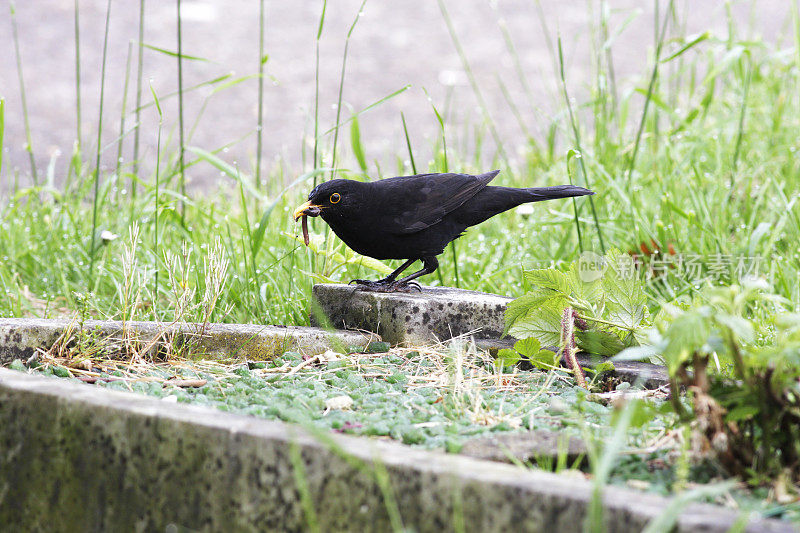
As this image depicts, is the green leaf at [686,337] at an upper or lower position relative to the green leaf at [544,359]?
upper

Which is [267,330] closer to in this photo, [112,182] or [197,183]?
[112,182]

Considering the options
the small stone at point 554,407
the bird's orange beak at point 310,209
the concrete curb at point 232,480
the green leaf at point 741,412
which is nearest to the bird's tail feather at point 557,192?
the bird's orange beak at point 310,209

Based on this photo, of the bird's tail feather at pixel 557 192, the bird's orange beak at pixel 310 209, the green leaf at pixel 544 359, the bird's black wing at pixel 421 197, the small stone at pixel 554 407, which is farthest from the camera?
the bird's tail feather at pixel 557 192

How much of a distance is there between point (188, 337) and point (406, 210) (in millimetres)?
757

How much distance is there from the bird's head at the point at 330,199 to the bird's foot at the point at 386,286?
23 cm

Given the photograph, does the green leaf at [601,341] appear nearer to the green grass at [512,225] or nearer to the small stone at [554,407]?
the small stone at [554,407]

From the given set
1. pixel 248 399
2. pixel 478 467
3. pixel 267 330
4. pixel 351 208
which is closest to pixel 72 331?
pixel 267 330

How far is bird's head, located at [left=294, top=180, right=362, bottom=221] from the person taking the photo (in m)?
2.36

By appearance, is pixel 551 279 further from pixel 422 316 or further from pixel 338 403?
Answer: pixel 338 403

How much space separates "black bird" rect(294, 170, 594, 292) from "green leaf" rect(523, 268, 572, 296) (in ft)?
1.65

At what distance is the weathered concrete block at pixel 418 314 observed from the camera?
7.23 feet

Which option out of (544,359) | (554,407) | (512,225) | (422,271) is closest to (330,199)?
(422,271)

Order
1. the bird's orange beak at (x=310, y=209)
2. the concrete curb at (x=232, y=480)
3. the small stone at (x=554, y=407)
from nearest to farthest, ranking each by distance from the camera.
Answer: the concrete curb at (x=232, y=480) → the small stone at (x=554, y=407) → the bird's orange beak at (x=310, y=209)

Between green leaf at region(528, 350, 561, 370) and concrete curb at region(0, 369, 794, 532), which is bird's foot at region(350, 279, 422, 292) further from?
concrete curb at region(0, 369, 794, 532)
